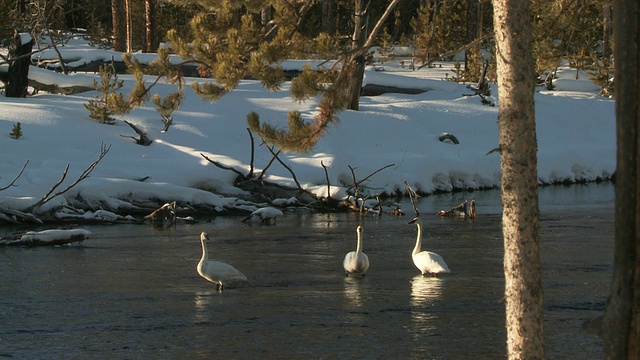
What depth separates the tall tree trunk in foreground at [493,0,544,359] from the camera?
262 inches

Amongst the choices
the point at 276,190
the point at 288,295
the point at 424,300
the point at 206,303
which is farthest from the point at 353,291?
the point at 276,190

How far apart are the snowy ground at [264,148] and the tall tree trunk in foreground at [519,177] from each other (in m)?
13.1

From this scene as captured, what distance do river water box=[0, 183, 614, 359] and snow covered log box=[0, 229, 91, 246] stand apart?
0.20 metres

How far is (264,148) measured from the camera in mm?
25156

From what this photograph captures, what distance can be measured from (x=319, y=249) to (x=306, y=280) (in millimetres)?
2670

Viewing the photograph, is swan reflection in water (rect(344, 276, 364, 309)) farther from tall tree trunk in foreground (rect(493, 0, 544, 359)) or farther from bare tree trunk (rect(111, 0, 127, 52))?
bare tree trunk (rect(111, 0, 127, 52))

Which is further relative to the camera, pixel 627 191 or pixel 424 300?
pixel 424 300

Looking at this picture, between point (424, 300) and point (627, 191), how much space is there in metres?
6.24

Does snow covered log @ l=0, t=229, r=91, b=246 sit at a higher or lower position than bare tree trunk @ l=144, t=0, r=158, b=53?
lower

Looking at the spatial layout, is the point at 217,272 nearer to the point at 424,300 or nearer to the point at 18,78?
the point at 424,300

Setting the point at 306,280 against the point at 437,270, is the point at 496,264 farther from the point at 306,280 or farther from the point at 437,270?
the point at 306,280

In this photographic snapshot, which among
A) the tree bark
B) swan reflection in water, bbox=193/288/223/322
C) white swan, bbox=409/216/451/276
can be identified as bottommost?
swan reflection in water, bbox=193/288/223/322

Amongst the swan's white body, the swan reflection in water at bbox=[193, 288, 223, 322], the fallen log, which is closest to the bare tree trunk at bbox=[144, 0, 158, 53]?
the swan's white body

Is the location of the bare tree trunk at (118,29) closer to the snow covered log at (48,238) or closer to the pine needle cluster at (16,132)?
the pine needle cluster at (16,132)
